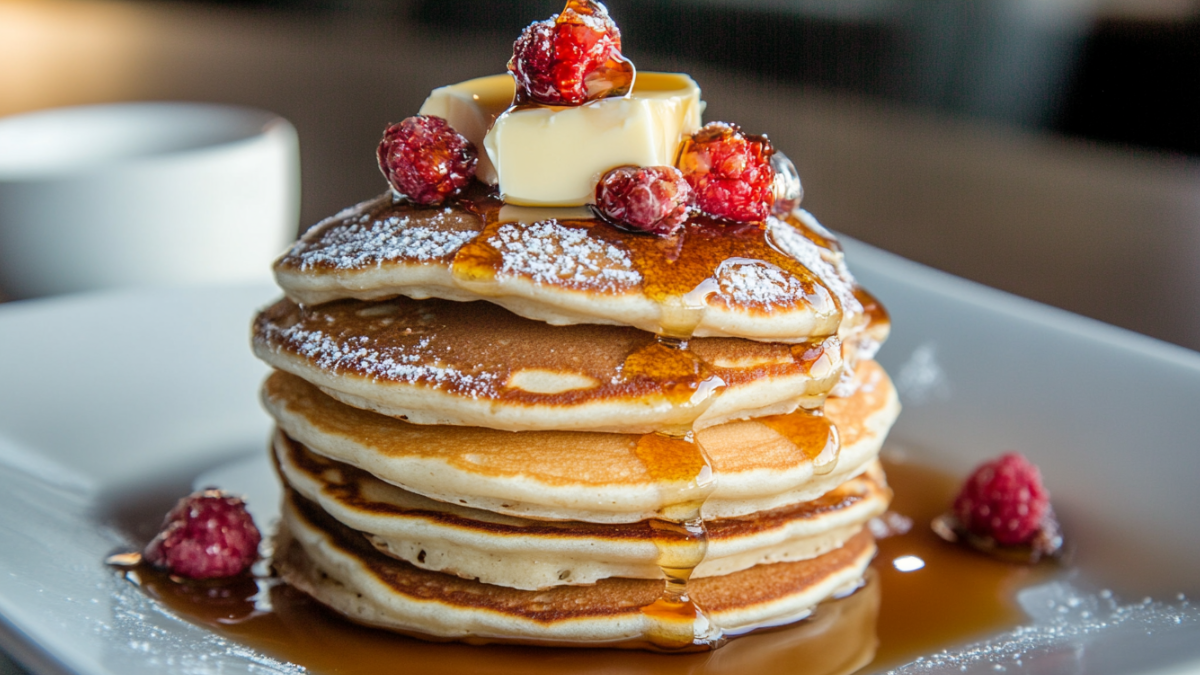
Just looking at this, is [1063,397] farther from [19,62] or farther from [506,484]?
[19,62]

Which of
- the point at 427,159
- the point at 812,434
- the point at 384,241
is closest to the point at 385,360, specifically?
the point at 384,241

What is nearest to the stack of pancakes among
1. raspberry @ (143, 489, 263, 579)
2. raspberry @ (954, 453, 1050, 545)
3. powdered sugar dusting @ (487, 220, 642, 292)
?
powdered sugar dusting @ (487, 220, 642, 292)

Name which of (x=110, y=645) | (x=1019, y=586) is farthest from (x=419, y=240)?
(x=1019, y=586)

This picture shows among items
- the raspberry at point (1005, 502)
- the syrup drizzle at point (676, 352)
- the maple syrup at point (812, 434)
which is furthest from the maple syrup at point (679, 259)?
the raspberry at point (1005, 502)

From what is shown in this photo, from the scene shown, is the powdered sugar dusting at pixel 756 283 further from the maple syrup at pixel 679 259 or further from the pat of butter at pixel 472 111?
the pat of butter at pixel 472 111

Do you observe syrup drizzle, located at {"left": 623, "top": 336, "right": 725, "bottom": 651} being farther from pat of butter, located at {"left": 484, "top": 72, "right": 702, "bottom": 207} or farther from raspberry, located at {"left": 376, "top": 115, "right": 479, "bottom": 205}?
raspberry, located at {"left": 376, "top": 115, "right": 479, "bottom": 205}

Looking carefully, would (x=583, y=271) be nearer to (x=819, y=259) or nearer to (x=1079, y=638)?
(x=819, y=259)
